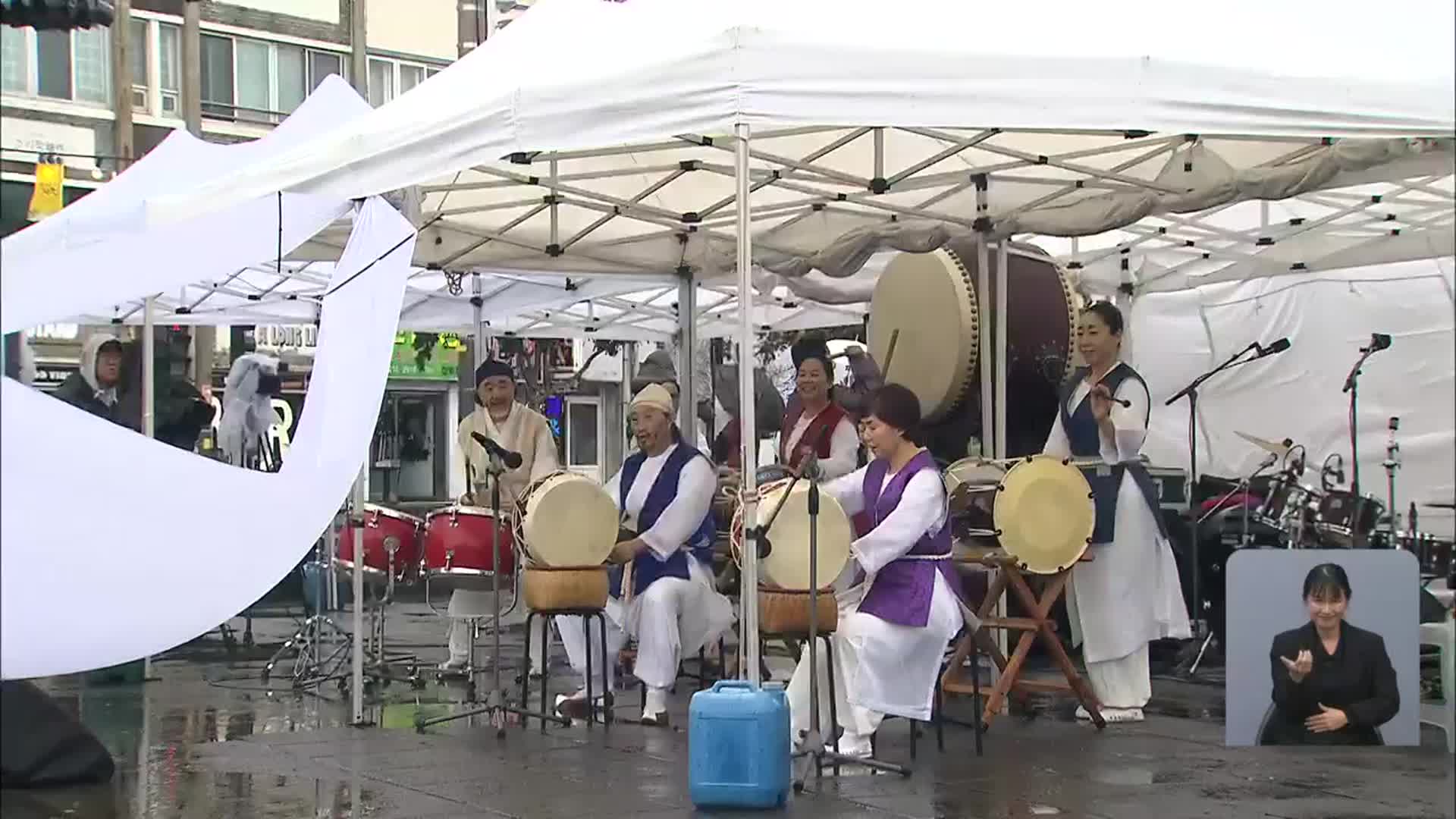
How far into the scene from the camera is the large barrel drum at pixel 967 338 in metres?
9.47

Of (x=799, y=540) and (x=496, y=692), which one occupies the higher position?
(x=799, y=540)

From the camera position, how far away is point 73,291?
5648 mm

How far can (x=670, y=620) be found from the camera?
27.8 ft

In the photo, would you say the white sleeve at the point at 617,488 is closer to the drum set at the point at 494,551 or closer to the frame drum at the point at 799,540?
the drum set at the point at 494,551

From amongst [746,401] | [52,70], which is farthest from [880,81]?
[52,70]

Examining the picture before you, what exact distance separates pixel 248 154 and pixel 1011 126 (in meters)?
3.14

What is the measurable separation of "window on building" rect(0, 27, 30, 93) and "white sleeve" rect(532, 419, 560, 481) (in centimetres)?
1715

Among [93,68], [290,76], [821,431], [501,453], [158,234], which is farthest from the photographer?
[290,76]

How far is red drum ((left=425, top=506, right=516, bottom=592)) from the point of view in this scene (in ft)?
28.5

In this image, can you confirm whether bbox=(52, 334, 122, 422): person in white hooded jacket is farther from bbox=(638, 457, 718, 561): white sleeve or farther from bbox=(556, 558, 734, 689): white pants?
bbox=(638, 457, 718, 561): white sleeve

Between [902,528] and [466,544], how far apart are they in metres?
2.68

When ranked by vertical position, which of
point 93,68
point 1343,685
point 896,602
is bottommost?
point 1343,685

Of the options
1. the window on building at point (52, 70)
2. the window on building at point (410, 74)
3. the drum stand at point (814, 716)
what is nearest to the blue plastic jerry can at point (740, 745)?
the drum stand at point (814, 716)

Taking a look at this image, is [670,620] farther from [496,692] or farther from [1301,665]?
[1301,665]
